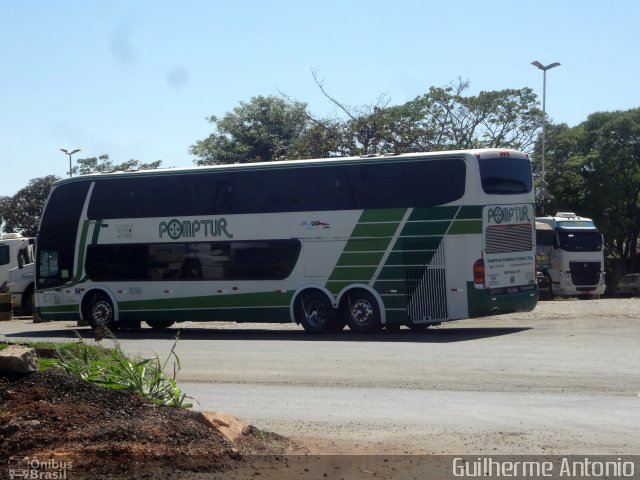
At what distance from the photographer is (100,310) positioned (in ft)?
79.6

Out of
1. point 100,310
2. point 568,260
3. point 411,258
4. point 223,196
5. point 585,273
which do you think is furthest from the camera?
point 585,273

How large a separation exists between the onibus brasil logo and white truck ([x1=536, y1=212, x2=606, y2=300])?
1906cm

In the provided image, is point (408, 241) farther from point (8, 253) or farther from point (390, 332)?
point (8, 253)

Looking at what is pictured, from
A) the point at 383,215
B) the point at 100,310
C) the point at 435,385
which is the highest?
the point at 383,215

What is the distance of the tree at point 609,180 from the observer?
5159cm

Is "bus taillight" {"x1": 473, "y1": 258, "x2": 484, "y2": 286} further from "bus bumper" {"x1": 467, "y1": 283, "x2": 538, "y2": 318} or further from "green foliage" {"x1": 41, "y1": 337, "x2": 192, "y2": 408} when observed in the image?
"green foliage" {"x1": 41, "y1": 337, "x2": 192, "y2": 408}

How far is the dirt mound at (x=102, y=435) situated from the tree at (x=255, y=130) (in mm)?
47395

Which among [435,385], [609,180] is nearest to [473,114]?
[609,180]

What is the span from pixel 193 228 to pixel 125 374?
14104mm

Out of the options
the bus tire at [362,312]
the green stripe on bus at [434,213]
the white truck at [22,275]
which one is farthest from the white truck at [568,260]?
the white truck at [22,275]

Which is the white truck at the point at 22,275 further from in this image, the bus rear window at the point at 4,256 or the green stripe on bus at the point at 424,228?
the green stripe on bus at the point at 424,228

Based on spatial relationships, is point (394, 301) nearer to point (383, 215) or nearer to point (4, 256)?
point (383, 215)

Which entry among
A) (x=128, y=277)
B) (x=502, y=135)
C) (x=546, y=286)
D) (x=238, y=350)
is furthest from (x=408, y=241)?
(x=502, y=135)

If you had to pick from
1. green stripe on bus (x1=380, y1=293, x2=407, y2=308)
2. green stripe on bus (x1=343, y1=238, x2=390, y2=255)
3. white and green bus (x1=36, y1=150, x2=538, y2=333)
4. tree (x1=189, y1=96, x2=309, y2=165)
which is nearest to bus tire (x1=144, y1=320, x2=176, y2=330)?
white and green bus (x1=36, y1=150, x2=538, y2=333)
